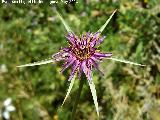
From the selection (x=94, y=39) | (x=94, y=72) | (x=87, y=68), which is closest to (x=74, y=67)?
(x=87, y=68)

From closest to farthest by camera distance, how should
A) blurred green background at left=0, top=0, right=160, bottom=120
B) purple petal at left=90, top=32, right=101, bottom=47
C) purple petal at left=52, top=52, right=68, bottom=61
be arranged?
purple petal at left=52, top=52, right=68, bottom=61 < purple petal at left=90, top=32, right=101, bottom=47 < blurred green background at left=0, top=0, right=160, bottom=120

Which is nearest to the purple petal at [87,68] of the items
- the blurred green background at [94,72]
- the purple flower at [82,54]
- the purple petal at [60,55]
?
the purple flower at [82,54]

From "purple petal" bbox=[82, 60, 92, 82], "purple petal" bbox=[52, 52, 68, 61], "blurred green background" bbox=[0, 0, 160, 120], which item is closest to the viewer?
"purple petal" bbox=[82, 60, 92, 82]

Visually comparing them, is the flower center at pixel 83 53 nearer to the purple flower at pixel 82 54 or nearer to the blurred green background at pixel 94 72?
the purple flower at pixel 82 54

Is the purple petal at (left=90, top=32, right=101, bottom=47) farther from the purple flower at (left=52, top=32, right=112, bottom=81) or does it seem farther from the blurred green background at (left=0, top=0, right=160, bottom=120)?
the blurred green background at (left=0, top=0, right=160, bottom=120)

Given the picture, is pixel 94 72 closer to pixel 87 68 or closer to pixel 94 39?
pixel 94 39

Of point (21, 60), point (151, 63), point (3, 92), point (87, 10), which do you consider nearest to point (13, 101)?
point (3, 92)

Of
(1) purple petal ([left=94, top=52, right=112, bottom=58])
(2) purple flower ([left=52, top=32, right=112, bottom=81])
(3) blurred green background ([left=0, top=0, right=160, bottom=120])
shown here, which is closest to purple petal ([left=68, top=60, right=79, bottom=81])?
(2) purple flower ([left=52, top=32, right=112, bottom=81])
